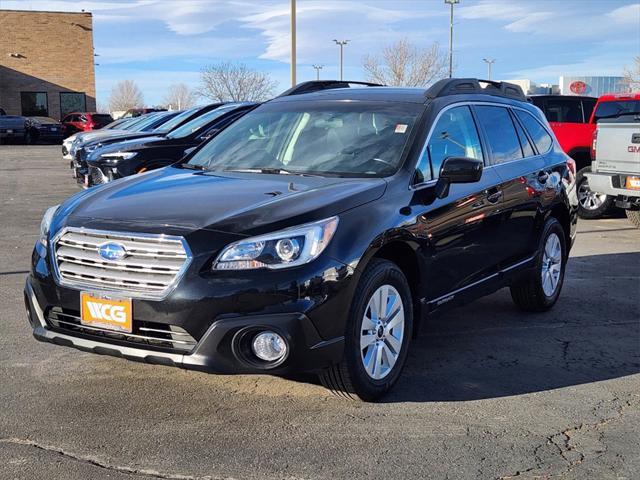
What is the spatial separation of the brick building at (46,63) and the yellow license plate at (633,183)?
42171 mm

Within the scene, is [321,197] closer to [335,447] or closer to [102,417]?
[335,447]

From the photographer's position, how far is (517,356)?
5.00m

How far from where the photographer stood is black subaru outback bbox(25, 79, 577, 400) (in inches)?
139

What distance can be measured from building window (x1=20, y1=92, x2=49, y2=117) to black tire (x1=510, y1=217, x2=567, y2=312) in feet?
148

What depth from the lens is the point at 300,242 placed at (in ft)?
11.8

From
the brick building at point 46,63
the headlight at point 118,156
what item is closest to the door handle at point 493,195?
the headlight at point 118,156

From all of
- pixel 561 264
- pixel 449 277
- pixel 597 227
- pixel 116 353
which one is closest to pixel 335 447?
pixel 116 353

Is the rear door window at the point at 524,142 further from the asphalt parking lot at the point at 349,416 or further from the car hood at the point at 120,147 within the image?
the car hood at the point at 120,147

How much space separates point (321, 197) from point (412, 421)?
130cm

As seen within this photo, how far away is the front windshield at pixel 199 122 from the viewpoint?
11.4 m

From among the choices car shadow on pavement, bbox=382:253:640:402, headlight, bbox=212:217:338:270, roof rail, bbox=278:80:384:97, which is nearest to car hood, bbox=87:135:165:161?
roof rail, bbox=278:80:384:97

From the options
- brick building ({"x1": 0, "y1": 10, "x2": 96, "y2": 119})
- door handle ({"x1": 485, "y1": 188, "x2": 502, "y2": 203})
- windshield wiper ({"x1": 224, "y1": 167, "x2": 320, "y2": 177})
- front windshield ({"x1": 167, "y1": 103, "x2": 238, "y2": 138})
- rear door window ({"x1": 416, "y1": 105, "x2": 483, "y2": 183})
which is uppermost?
brick building ({"x1": 0, "y1": 10, "x2": 96, "y2": 119})

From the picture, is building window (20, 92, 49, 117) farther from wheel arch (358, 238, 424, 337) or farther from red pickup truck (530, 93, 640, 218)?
wheel arch (358, 238, 424, 337)

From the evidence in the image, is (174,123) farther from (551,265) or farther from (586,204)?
(551,265)
